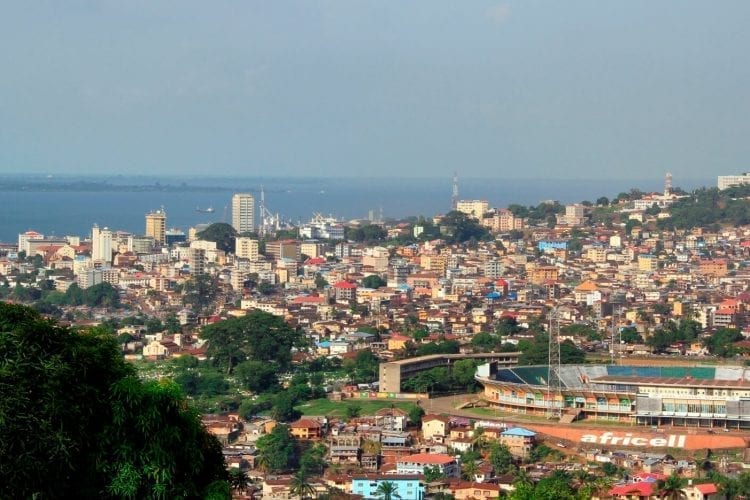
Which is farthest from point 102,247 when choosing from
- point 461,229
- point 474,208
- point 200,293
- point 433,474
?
point 433,474

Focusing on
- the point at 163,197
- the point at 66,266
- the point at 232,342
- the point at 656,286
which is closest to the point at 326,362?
the point at 232,342

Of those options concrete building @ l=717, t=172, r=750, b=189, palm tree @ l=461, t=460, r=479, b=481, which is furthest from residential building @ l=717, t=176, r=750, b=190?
palm tree @ l=461, t=460, r=479, b=481

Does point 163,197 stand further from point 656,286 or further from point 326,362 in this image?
point 326,362

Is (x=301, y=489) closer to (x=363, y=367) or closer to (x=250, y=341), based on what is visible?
(x=363, y=367)

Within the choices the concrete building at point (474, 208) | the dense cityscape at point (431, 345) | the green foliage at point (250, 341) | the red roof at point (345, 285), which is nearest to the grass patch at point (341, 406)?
the dense cityscape at point (431, 345)

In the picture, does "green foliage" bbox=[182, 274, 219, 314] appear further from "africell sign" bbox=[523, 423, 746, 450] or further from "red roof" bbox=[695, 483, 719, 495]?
"red roof" bbox=[695, 483, 719, 495]

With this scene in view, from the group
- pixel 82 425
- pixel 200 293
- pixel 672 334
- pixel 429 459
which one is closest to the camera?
pixel 82 425

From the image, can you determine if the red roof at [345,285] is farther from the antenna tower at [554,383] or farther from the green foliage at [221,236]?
the antenna tower at [554,383]
